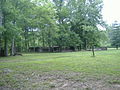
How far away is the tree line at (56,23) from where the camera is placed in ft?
70.2

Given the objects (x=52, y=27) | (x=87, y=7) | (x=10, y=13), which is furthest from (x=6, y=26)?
(x=87, y=7)

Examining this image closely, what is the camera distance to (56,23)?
3177 centimetres

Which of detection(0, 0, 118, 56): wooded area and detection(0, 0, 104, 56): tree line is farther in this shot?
detection(0, 0, 118, 56): wooded area

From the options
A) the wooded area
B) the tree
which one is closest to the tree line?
the wooded area

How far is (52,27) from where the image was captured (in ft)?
91.7

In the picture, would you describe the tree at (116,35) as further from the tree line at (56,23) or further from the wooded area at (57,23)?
the tree line at (56,23)

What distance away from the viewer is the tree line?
70.2ft

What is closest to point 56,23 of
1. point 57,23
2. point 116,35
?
point 57,23

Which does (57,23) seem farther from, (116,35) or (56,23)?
(116,35)

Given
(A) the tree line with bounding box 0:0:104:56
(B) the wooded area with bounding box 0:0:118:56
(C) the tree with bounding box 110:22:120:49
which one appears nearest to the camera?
(A) the tree line with bounding box 0:0:104:56

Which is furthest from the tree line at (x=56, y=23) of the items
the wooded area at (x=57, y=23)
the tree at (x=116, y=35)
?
the tree at (x=116, y=35)

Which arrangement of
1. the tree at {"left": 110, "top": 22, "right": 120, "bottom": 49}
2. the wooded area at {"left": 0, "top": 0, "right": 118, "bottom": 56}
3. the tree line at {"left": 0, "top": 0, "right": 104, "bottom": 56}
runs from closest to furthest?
Result: 1. the tree line at {"left": 0, "top": 0, "right": 104, "bottom": 56}
2. the wooded area at {"left": 0, "top": 0, "right": 118, "bottom": 56}
3. the tree at {"left": 110, "top": 22, "right": 120, "bottom": 49}

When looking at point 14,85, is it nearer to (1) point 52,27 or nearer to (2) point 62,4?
(1) point 52,27

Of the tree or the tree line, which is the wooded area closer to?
the tree line
